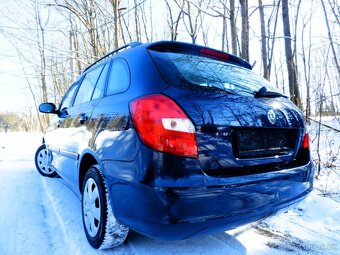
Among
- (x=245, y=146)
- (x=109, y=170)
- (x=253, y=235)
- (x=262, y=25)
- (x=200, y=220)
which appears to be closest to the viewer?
(x=200, y=220)

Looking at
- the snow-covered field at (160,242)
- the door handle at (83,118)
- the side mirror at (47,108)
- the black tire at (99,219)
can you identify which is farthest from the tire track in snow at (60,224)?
the side mirror at (47,108)

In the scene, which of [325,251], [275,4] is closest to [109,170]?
[325,251]

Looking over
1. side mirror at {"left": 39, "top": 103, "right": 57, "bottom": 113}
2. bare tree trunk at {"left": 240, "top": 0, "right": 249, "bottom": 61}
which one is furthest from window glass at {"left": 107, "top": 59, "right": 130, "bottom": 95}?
bare tree trunk at {"left": 240, "top": 0, "right": 249, "bottom": 61}

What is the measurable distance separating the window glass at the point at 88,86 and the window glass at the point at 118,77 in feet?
1.45

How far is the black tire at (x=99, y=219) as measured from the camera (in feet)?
6.61

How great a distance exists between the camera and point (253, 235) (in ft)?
7.95

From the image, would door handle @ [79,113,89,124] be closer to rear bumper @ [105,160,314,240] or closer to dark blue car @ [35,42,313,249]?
dark blue car @ [35,42,313,249]

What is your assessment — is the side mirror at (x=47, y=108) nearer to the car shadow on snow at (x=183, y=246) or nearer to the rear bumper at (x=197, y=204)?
the car shadow on snow at (x=183, y=246)

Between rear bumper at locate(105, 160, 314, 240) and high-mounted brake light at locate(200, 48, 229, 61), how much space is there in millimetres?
1079

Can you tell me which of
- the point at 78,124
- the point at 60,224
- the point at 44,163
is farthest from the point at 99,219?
the point at 44,163

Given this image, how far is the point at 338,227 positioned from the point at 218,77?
1.98 m

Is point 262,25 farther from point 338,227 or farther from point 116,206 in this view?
point 116,206

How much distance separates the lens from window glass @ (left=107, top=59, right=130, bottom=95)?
1.98 metres

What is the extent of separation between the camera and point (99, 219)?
211 centimetres
